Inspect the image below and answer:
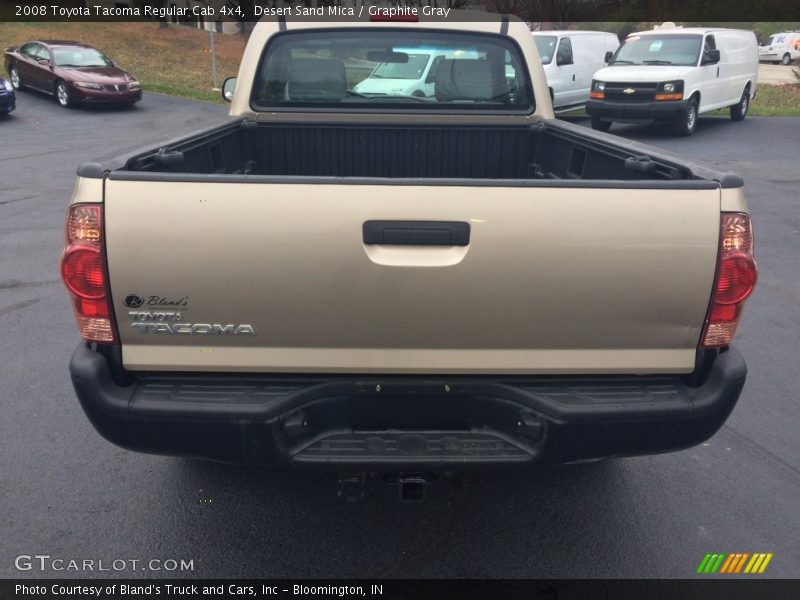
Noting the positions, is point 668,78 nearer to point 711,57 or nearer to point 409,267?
point 711,57

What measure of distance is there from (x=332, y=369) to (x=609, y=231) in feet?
3.48

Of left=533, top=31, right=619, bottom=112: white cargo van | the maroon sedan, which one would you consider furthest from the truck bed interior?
the maroon sedan

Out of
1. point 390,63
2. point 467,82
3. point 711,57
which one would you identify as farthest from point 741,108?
point 390,63

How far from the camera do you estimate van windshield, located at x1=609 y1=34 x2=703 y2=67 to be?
15992 mm

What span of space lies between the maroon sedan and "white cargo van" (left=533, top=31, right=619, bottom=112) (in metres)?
10.9

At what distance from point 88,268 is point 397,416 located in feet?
3.88

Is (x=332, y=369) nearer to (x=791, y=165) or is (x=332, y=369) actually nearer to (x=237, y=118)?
(x=237, y=118)

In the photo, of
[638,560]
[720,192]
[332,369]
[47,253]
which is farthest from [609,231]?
[47,253]

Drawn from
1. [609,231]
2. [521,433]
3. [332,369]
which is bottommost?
[521,433]

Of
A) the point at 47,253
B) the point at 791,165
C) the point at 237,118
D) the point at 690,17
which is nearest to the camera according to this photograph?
the point at 237,118

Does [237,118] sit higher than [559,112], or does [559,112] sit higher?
[237,118]

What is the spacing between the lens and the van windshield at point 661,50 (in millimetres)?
15992

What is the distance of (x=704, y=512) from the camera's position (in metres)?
3.46

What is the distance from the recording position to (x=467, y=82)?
15.4 feet
